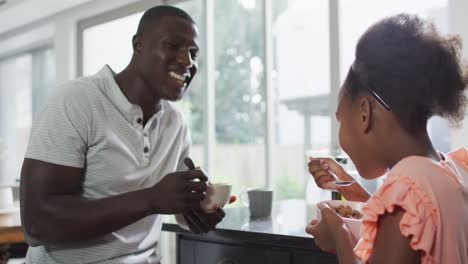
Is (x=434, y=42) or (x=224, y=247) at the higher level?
(x=434, y=42)

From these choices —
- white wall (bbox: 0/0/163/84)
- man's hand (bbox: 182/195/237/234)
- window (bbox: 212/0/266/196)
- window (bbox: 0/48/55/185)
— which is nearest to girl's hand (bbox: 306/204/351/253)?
man's hand (bbox: 182/195/237/234)

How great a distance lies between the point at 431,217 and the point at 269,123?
197cm

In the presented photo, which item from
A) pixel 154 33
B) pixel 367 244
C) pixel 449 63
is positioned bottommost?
pixel 367 244

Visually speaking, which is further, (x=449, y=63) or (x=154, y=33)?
(x=154, y=33)

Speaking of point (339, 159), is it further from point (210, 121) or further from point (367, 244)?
point (210, 121)

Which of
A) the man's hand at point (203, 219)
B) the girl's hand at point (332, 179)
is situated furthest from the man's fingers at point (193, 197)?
the girl's hand at point (332, 179)

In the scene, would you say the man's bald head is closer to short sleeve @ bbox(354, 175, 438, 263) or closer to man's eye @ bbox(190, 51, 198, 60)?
man's eye @ bbox(190, 51, 198, 60)

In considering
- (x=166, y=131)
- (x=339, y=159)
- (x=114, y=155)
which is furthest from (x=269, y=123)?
(x=114, y=155)

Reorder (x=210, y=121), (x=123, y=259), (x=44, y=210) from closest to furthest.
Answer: (x=44, y=210), (x=123, y=259), (x=210, y=121)

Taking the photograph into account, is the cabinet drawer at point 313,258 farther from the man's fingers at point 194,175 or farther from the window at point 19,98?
the window at point 19,98

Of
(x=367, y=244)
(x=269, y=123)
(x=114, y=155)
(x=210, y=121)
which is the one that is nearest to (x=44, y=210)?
(x=114, y=155)

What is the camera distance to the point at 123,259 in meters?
1.21

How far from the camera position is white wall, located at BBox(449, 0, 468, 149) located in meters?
1.79

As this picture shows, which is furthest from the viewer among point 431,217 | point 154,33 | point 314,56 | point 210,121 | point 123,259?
point 210,121
